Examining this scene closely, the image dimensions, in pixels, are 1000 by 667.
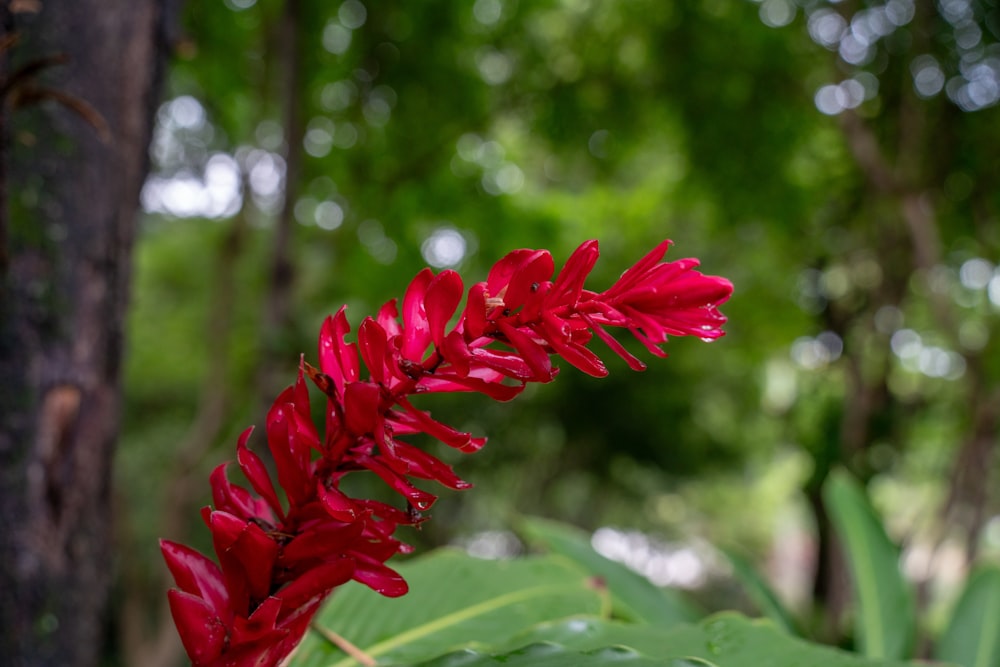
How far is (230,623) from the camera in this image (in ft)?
1.43

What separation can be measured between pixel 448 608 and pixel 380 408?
1.65 feet

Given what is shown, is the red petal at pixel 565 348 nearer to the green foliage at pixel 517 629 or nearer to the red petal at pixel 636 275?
the red petal at pixel 636 275

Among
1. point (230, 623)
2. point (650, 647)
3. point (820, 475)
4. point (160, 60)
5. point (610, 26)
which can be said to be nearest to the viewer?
point (230, 623)

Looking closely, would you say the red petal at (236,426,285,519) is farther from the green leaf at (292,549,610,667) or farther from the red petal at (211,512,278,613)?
the green leaf at (292,549,610,667)

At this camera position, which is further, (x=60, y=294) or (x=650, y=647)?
(x=60, y=294)

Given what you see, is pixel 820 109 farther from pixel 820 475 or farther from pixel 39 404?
pixel 39 404

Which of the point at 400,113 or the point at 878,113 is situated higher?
the point at 878,113

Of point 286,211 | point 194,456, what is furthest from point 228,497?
point 194,456

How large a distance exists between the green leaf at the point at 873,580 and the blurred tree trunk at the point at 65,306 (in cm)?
118

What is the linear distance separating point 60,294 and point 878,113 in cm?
369

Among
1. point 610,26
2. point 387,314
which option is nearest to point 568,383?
point 610,26

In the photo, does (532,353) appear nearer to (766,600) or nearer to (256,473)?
(256,473)

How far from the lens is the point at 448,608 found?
2.85 ft

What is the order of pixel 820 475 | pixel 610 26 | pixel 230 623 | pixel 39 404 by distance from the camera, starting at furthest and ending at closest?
pixel 610 26, pixel 820 475, pixel 39 404, pixel 230 623
